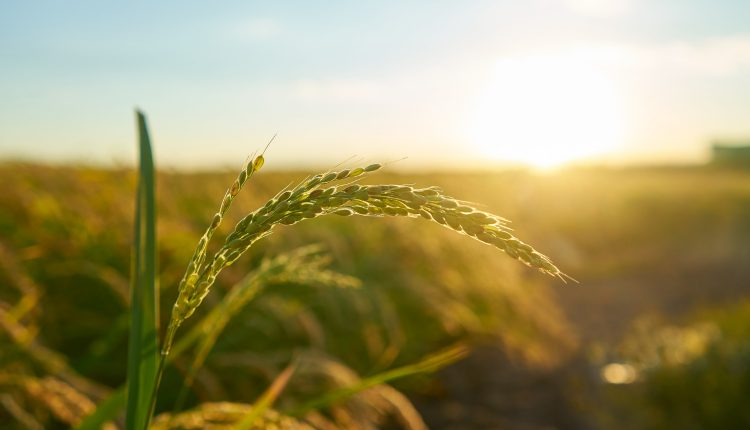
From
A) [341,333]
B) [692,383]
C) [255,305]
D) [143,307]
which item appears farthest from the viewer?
[692,383]

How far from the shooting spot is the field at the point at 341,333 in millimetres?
3451

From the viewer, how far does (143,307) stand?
4.68 feet

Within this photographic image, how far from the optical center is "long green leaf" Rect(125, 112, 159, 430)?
1.26 m

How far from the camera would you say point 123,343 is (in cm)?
425

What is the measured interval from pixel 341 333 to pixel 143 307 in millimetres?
3579

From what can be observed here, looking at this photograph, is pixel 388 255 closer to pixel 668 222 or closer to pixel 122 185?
pixel 122 185

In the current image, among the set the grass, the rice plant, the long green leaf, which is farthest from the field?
the rice plant

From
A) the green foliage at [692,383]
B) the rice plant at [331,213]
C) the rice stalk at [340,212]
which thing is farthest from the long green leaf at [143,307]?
the green foliage at [692,383]

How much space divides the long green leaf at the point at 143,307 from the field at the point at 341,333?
0.39 metres

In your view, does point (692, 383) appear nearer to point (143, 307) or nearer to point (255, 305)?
point (255, 305)

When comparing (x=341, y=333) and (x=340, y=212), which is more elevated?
(x=340, y=212)

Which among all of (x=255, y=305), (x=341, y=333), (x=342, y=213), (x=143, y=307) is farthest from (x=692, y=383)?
(x=342, y=213)

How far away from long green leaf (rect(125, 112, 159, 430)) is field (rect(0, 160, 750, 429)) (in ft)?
1.29

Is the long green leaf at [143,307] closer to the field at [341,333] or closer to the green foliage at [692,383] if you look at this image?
the field at [341,333]
